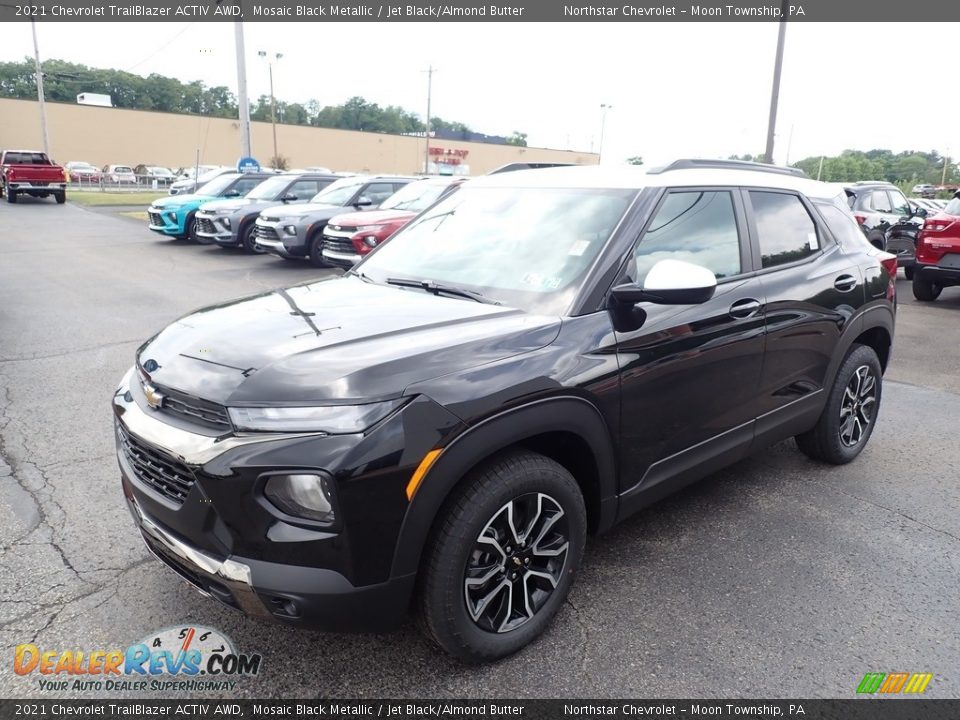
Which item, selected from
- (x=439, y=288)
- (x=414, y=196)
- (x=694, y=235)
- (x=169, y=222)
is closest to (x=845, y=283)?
(x=694, y=235)

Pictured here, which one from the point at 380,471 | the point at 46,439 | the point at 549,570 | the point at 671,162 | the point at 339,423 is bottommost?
the point at 46,439

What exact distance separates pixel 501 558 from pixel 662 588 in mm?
955

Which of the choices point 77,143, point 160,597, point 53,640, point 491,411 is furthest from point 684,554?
point 77,143

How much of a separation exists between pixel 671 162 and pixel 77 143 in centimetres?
6696

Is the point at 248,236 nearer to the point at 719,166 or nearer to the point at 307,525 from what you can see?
the point at 719,166

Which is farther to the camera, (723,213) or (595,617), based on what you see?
(723,213)

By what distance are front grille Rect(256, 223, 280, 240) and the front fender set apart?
Result: 11.4m

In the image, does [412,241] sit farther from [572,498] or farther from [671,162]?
[572,498]

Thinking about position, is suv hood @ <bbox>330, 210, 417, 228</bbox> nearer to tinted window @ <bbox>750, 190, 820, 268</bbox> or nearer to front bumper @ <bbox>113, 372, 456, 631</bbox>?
tinted window @ <bbox>750, 190, 820, 268</bbox>

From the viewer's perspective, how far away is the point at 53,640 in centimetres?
267

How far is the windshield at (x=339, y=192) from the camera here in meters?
14.0

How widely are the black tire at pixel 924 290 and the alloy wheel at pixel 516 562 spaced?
10476 millimetres

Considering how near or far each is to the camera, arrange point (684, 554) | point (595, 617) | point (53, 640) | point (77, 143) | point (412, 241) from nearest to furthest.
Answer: point (53, 640), point (595, 617), point (684, 554), point (412, 241), point (77, 143)

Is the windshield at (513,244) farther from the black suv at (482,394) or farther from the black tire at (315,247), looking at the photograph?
the black tire at (315,247)
